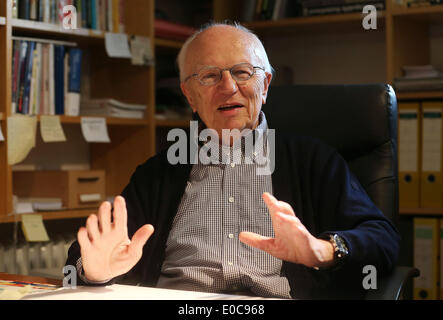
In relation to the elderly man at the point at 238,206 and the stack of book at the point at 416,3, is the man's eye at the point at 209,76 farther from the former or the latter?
the stack of book at the point at 416,3

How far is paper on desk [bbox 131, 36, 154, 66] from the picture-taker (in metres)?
2.62

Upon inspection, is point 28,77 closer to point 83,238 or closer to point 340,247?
point 83,238

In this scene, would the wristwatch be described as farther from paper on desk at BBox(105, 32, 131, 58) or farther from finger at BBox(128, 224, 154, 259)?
paper on desk at BBox(105, 32, 131, 58)

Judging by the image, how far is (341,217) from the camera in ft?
4.72

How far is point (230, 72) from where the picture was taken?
1.59 metres

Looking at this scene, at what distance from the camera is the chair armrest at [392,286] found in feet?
4.08

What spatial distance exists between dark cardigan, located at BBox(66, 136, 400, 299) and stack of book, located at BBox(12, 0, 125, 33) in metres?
0.97

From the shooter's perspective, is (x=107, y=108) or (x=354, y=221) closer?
(x=354, y=221)

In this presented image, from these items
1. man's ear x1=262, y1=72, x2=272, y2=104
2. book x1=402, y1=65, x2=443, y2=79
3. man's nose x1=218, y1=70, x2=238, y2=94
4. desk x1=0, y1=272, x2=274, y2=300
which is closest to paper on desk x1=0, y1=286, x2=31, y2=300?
desk x1=0, y1=272, x2=274, y2=300

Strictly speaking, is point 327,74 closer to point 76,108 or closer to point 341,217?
point 76,108

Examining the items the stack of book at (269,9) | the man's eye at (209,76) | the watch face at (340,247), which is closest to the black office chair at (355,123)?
the man's eye at (209,76)

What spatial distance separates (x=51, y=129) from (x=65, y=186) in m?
0.25

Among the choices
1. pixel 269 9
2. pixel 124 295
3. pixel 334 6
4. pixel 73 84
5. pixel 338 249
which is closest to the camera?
pixel 124 295

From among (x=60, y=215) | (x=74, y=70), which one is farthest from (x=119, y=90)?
(x=60, y=215)
